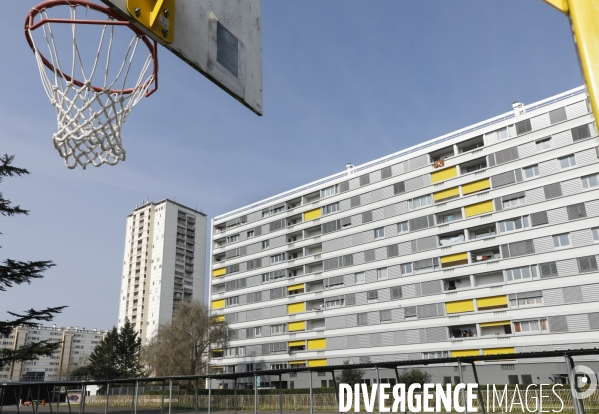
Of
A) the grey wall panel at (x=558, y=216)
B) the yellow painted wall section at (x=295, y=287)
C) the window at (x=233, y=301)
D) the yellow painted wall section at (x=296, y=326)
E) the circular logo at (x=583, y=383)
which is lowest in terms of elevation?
the circular logo at (x=583, y=383)

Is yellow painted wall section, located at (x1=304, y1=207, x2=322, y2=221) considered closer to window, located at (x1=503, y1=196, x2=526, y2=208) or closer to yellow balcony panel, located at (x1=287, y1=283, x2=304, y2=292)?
yellow balcony panel, located at (x1=287, y1=283, x2=304, y2=292)

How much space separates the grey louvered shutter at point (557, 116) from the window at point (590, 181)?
4969mm

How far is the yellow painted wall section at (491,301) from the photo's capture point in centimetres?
3816

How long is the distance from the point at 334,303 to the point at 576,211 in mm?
23268

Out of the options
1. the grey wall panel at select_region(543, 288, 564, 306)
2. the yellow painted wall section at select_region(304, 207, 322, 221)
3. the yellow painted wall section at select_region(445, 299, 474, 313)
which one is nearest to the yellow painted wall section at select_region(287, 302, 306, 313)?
the yellow painted wall section at select_region(304, 207, 322, 221)

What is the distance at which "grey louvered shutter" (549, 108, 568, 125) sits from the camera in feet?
125

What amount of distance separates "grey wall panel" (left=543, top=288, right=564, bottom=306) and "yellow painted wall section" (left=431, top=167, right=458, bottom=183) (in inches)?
488

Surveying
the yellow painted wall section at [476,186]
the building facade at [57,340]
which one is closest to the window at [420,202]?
the yellow painted wall section at [476,186]

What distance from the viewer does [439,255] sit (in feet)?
139

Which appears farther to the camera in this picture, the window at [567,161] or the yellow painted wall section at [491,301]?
the yellow painted wall section at [491,301]

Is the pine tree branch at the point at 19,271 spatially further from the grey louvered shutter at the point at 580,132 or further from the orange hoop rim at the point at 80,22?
the grey louvered shutter at the point at 580,132

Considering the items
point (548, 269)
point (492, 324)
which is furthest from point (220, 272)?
point (548, 269)

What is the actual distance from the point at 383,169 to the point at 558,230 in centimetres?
1695

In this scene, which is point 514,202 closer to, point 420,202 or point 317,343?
point 420,202
